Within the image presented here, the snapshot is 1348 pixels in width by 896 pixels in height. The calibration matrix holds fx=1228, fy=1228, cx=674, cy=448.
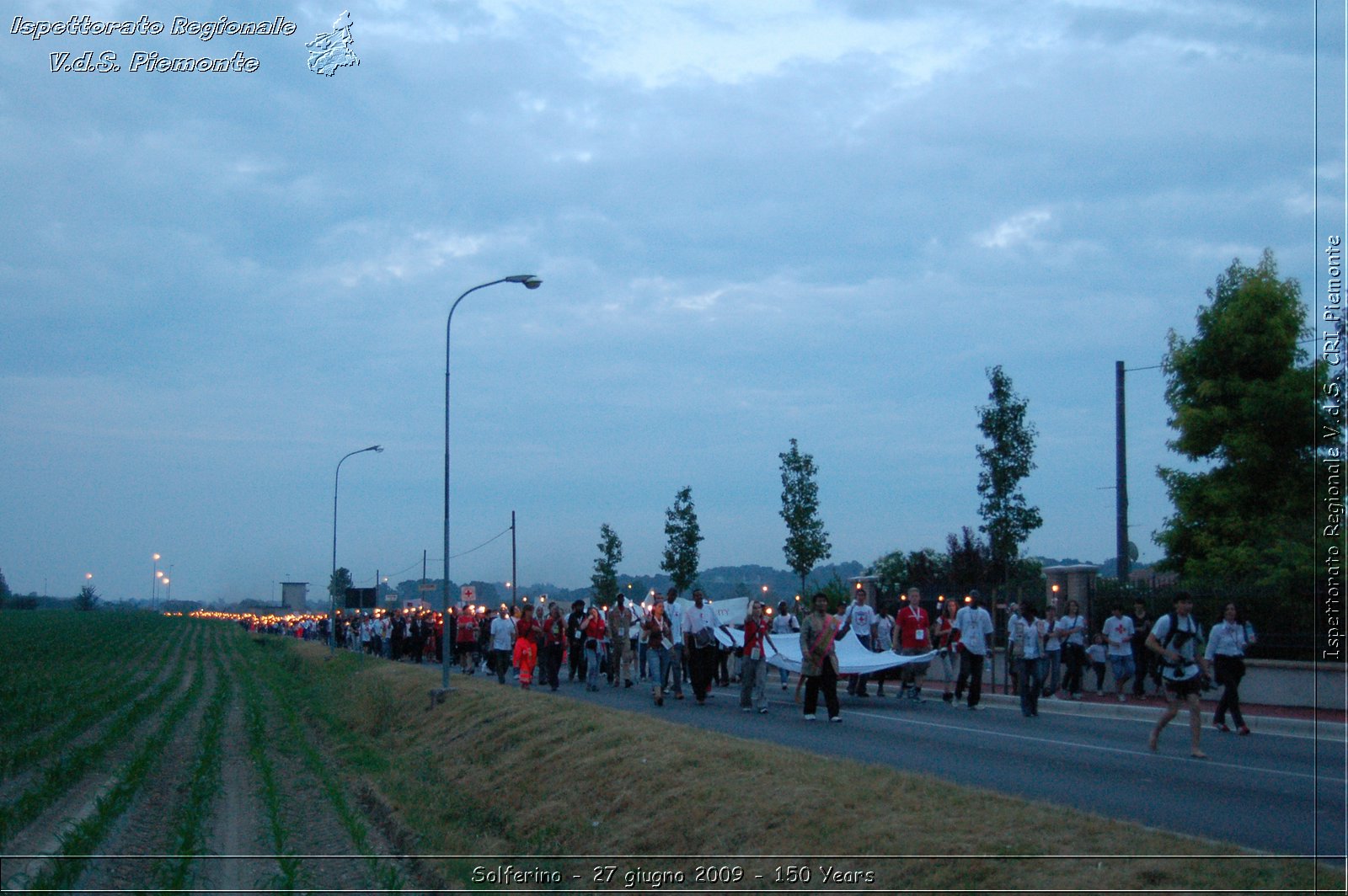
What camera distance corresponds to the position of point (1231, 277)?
116 ft

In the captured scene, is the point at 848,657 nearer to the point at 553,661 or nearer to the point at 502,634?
the point at 553,661

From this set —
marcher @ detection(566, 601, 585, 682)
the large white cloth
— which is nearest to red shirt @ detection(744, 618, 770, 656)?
the large white cloth

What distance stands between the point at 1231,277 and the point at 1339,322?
926 inches

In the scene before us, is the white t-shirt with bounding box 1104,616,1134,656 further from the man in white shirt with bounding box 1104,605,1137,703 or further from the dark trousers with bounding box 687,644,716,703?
the dark trousers with bounding box 687,644,716,703

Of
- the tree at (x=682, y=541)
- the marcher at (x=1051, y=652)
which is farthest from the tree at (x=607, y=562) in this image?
the marcher at (x=1051, y=652)

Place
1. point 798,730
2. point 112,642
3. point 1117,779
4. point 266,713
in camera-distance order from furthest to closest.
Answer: point 112,642 < point 266,713 < point 798,730 < point 1117,779

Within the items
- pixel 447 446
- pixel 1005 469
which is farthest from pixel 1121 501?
pixel 447 446

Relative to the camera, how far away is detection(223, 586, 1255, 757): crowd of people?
1594 centimetres

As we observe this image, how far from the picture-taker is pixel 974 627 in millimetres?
20172

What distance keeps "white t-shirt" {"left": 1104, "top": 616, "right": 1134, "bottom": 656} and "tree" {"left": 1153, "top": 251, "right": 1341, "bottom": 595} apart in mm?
12051

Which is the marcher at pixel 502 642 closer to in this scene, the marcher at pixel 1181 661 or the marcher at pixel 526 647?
the marcher at pixel 526 647

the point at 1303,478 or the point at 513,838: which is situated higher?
the point at 1303,478

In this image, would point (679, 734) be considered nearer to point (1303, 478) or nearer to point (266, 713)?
point (266, 713)

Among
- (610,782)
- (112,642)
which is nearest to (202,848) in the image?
(610,782)
